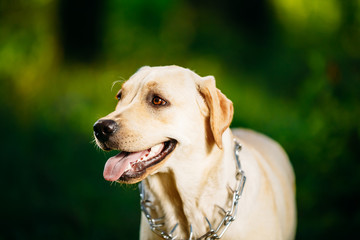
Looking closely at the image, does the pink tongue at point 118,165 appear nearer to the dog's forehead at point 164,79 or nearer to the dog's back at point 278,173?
the dog's forehead at point 164,79

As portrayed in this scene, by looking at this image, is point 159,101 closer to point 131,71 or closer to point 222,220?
point 222,220

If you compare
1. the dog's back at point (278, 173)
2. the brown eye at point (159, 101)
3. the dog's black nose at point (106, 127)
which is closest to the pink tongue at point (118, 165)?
the dog's black nose at point (106, 127)

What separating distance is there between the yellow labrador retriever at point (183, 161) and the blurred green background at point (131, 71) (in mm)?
1620

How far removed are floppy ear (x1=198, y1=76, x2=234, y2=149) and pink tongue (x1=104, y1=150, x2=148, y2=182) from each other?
1.36ft

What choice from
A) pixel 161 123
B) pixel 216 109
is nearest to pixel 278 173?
pixel 216 109

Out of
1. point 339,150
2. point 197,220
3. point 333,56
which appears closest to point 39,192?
point 197,220

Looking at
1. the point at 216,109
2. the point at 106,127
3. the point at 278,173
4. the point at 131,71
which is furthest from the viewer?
the point at 131,71

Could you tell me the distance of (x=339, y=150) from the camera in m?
4.38

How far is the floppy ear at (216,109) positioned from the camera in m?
2.19

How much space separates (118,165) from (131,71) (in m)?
4.73

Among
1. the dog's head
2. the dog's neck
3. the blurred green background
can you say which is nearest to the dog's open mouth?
the dog's head

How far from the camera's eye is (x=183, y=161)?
2256 millimetres

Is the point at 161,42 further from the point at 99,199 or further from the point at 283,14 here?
the point at 99,199

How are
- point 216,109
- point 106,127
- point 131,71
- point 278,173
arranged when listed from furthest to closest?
1. point 131,71
2. point 278,173
3. point 216,109
4. point 106,127
